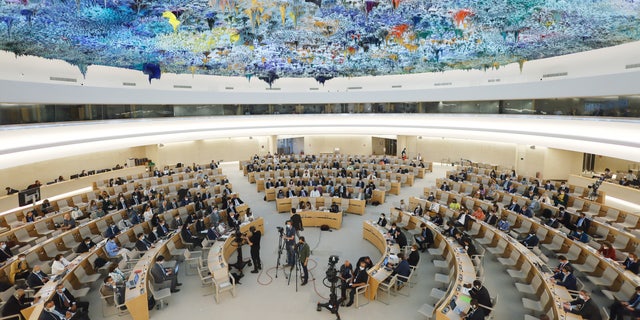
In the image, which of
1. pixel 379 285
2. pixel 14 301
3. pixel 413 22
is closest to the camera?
pixel 14 301

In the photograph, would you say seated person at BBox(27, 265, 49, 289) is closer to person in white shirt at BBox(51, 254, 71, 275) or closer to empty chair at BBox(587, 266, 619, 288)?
person in white shirt at BBox(51, 254, 71, 275)

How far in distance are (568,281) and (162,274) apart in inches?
405

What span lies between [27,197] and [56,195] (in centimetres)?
428

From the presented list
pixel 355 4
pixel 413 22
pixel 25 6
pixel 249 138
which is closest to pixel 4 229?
pixel 25 6

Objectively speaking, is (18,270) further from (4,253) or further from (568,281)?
(568,281)

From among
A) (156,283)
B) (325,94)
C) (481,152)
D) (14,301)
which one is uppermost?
(325,94)

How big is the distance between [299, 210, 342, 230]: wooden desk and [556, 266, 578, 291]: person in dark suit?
24.7 ft

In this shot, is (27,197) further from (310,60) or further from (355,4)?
(355,4)

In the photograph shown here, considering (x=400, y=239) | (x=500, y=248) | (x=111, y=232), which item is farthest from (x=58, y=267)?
(x=500, y=248)

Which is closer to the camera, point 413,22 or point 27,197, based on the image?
point 413,22

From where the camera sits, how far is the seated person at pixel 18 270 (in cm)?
867

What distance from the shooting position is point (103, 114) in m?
18.2

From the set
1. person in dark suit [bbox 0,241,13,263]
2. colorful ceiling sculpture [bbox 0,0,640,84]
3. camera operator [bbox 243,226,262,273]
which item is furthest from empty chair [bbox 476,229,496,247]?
person in dark suit [bbox 0,241,13,263]

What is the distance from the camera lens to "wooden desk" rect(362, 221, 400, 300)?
27.7 feet
